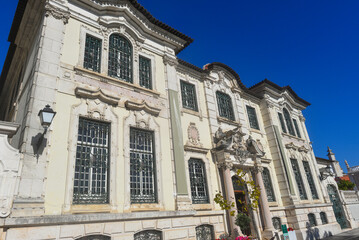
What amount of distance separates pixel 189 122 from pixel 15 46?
9697 mm

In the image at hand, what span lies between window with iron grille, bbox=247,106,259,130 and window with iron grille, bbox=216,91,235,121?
215cm

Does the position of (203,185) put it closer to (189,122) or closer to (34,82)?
(189,122)

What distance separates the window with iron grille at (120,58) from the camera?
32.5 feet

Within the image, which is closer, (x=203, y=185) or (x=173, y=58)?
(x=203, y=185)

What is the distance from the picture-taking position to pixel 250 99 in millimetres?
17297

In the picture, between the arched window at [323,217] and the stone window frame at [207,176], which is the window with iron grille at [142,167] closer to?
the stone window frame at [207,176]

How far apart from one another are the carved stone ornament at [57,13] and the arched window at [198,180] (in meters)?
7.93

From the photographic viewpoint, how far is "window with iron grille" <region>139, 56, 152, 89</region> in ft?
35.7

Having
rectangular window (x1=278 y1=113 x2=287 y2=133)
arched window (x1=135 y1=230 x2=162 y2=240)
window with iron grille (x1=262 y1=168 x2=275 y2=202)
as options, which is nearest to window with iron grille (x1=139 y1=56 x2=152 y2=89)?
arched window (x1=135 y1=230 x2=162 y2=240)

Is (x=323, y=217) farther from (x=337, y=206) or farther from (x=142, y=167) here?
(x=142, y=167)

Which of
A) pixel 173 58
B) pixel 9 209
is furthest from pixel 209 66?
pixel 9 209

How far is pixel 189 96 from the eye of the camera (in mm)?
13164

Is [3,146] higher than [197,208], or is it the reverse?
[3,146]

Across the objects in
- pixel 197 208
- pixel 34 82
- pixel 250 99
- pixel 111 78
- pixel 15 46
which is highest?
pixel 15 46
